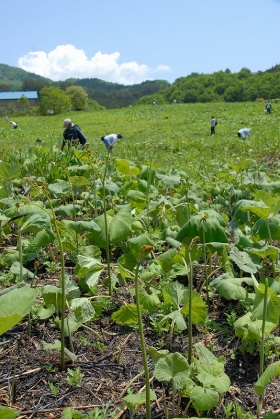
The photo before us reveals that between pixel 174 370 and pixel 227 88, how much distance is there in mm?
60219

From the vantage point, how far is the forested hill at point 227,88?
49.1 meters

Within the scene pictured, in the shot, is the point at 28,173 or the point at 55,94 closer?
the point at 28,173

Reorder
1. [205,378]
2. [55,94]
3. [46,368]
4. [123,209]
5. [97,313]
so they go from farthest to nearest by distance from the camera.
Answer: [55,94] → [123,209] → [97,313] → [46,368] → [205,378]

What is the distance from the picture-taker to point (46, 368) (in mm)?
1479

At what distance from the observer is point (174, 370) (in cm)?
119

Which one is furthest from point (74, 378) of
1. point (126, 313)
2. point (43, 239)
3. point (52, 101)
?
point (52, 101)

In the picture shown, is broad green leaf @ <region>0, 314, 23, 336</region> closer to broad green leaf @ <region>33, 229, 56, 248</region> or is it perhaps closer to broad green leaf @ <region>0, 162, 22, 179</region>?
broad green leaf @ <region>33, 229, 56, 248</region>

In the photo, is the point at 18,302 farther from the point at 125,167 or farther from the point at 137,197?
the point at 125,167

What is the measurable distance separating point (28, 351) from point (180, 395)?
25.7 inches

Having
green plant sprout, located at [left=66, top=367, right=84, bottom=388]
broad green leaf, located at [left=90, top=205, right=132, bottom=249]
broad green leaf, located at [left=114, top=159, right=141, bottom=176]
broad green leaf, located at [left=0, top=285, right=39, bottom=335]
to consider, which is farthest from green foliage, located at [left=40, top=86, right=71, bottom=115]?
broad green leaf, located at [left=0, top=285, right=39, bottom=335]

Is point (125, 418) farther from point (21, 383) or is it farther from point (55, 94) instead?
point (55, 94)

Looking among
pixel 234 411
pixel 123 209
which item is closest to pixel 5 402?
pixel 234 411

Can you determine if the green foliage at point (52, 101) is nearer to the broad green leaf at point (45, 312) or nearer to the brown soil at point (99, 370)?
the broad green leaf at point (45, 312)

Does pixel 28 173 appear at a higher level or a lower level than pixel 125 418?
higher
